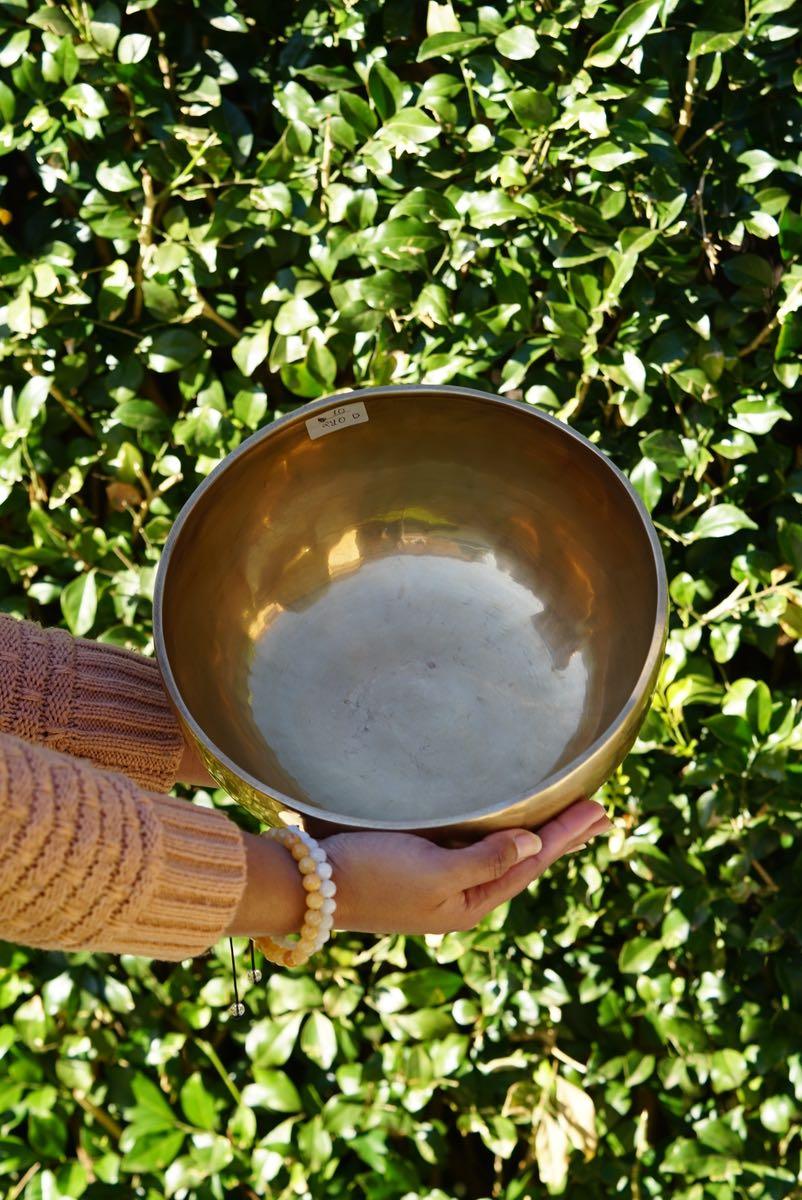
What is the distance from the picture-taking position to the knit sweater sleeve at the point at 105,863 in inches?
33.1

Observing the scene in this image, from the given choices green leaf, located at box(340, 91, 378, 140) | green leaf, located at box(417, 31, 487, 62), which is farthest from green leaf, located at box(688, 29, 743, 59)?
green leaf, located at box(340, 91, 378, 140)

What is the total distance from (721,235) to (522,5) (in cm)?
31

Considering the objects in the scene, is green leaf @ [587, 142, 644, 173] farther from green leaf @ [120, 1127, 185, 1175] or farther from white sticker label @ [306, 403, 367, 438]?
green leaf @ [120, 1127, 185, 1175]

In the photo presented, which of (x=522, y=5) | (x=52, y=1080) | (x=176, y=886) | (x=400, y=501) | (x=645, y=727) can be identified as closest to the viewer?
(x=176, y=886)

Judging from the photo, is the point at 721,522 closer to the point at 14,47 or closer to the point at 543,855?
the point at 543,855

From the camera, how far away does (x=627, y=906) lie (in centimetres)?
167

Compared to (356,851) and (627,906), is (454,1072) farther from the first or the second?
(356,851)

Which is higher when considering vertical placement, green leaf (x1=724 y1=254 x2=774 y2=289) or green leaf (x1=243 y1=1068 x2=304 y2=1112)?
green leaf (x1=724 y1=254 x2=774 y2=289)

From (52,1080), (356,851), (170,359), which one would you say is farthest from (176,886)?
(52,1080)

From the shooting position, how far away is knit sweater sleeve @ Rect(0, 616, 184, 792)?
3.48ft

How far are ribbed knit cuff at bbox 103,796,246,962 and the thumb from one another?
15cm

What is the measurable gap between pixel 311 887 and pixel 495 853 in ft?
0.43

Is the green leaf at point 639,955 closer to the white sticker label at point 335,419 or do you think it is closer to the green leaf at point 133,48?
the white sticker label at point 335,419

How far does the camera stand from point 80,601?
1.60 meters
